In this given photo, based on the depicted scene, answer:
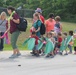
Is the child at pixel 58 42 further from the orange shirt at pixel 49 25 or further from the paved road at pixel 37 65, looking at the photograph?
the paved road at pixel 37 65

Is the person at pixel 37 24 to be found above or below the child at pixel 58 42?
above

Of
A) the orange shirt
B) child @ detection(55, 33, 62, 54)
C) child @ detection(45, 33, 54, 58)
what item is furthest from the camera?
the orange shirt

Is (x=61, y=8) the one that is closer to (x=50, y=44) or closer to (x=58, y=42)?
(x=58, y=42)

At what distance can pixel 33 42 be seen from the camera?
12.8 m

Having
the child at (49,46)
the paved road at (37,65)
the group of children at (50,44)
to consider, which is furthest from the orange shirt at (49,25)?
the paved road at (37,65)

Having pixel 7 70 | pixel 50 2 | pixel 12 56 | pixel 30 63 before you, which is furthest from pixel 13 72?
pixel 50 2

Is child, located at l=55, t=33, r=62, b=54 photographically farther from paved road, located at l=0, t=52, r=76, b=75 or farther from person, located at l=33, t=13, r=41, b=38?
person, located at l=33, t=13, r=41, b=38

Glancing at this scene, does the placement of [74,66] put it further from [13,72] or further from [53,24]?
[53,24]

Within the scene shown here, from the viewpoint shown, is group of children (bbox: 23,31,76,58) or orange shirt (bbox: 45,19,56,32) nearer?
group of children (bbox: 23,31,76,58)

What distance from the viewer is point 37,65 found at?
10852mm

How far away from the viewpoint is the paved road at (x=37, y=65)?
32.0ft

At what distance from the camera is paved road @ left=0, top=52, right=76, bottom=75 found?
9750mm

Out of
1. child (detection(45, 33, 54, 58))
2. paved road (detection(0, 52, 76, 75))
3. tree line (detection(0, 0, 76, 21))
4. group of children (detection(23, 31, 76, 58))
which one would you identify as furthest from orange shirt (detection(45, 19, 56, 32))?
tree line (detection(0, 0, 76, 21))

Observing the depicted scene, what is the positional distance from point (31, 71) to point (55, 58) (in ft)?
9.11
